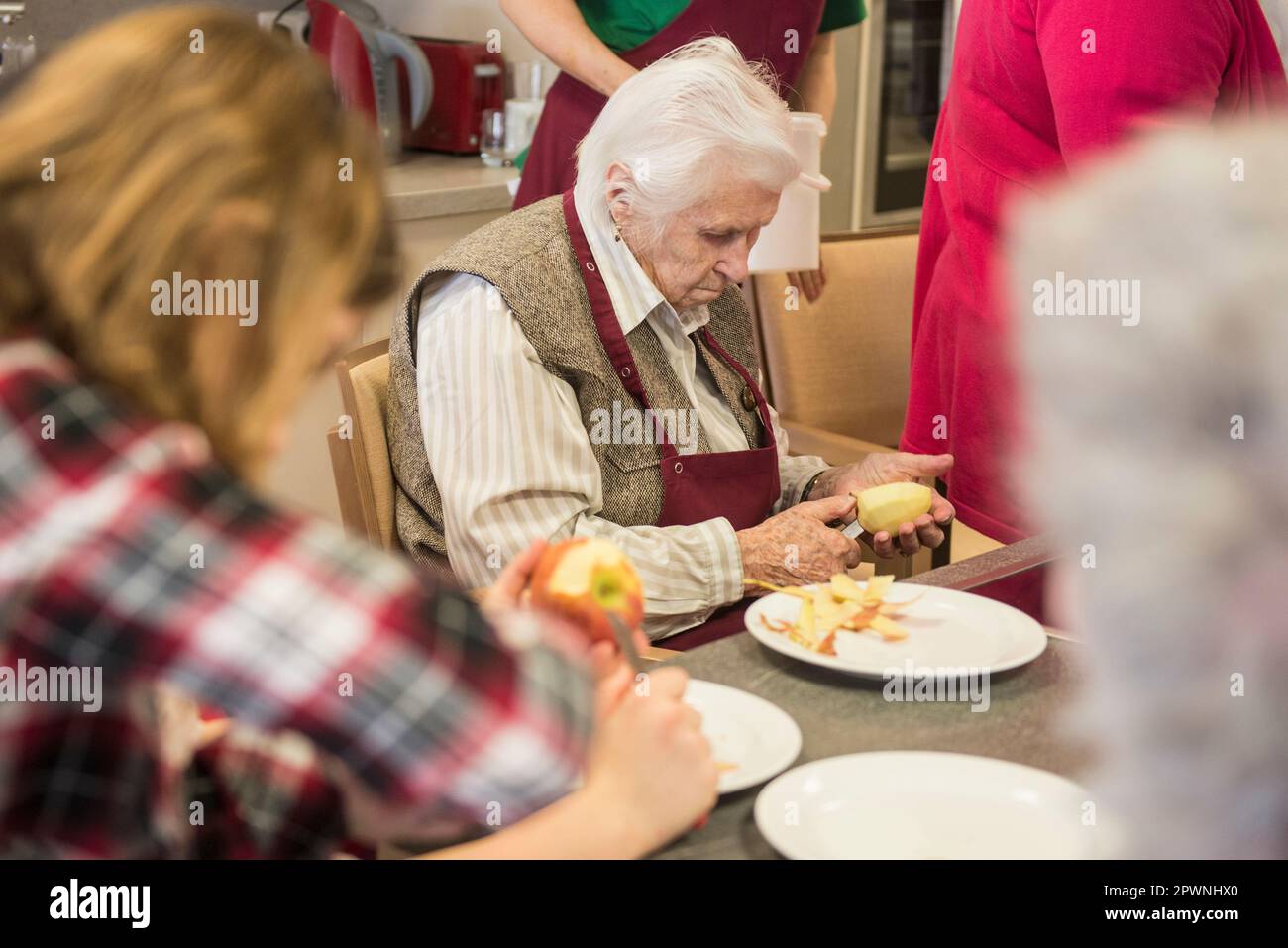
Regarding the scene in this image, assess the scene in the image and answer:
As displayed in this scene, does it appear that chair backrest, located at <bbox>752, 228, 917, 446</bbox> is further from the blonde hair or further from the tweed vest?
the blonde hair

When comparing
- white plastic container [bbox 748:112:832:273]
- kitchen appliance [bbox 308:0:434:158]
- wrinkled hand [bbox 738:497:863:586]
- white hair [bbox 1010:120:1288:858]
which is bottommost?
wrinkled hand [bbox 738:497:863:586]

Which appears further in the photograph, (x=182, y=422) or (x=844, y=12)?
(x=844, y=12)

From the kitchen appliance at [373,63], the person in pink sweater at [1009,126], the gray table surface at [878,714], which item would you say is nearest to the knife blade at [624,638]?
the gray table surface at [878,714]

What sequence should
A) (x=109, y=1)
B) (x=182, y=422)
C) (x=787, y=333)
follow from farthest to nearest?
(x=109, y=1), (x=787, y=333), (x=182, y=422)

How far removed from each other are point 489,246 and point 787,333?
0.91 m

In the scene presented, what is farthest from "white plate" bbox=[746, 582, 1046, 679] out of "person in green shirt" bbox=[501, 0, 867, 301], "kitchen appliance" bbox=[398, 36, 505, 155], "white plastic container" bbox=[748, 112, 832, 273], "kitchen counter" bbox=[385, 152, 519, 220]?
"kitchen appliance" bbox=[398, 36, 505, 155]

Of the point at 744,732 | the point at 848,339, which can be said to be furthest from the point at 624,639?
the point at 848,339

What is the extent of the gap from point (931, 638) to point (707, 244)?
638mm

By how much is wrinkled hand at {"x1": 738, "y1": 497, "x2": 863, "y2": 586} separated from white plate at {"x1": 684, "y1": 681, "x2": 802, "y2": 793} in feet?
1.74

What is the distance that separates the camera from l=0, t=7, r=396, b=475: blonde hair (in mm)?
605

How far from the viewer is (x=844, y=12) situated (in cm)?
233

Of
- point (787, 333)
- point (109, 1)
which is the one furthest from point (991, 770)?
point (109, 1)
